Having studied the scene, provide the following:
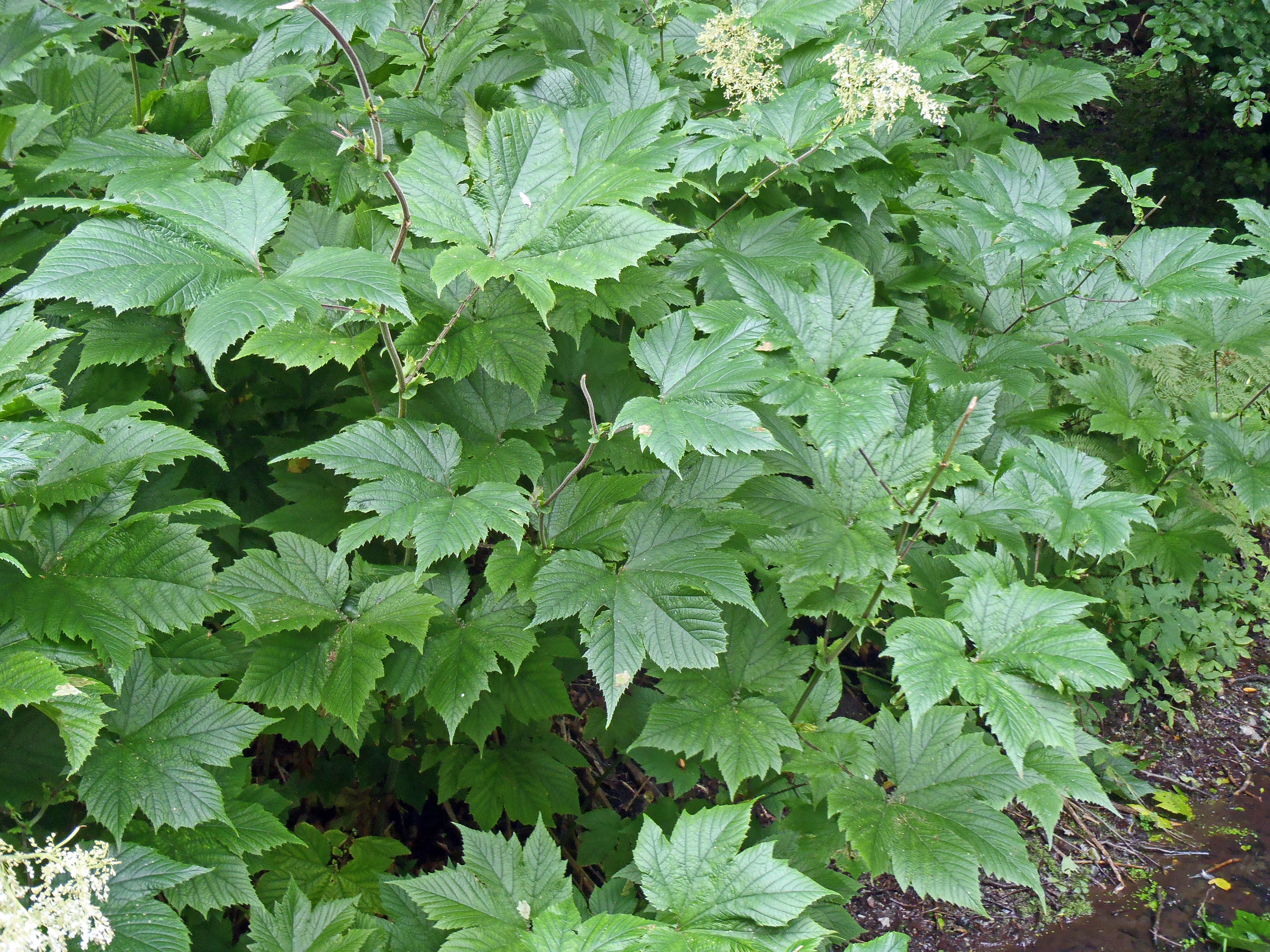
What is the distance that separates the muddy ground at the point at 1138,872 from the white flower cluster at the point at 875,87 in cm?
242

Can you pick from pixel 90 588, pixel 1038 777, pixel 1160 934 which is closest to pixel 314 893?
pixel 90 588

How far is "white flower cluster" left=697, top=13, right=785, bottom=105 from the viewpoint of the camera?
7.35ft

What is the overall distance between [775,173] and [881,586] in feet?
3.48

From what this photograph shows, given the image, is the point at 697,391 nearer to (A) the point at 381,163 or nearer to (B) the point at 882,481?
(B) the point at 882,481

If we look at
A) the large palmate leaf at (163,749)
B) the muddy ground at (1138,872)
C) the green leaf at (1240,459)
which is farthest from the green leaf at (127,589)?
the green leaf at (1240,459)

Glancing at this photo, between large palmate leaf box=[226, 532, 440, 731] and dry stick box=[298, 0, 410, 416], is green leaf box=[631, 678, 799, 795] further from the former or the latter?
dry stick box=[298, 0, 410, 416]

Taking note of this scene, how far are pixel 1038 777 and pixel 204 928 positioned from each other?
1737 mm

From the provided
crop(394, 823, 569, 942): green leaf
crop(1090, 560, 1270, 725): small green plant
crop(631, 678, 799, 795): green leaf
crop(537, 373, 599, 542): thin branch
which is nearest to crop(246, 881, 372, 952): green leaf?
crop(394, 823, 569, 942): green leaf

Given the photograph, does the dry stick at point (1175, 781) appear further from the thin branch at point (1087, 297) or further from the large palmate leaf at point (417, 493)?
the large palmate leaf at point (417, 493)

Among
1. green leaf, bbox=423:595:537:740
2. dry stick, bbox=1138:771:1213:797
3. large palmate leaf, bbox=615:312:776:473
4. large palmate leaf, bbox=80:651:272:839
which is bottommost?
dry stick, bbox=1138:771:1213:797

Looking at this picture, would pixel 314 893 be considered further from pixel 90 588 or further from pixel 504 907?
pixel 90 588

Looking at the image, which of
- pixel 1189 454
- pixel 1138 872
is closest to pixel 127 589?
pixel 1189 454

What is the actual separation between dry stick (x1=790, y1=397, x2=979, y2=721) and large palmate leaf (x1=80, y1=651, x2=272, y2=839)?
1.13m

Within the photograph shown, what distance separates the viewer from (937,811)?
6.14 ft
